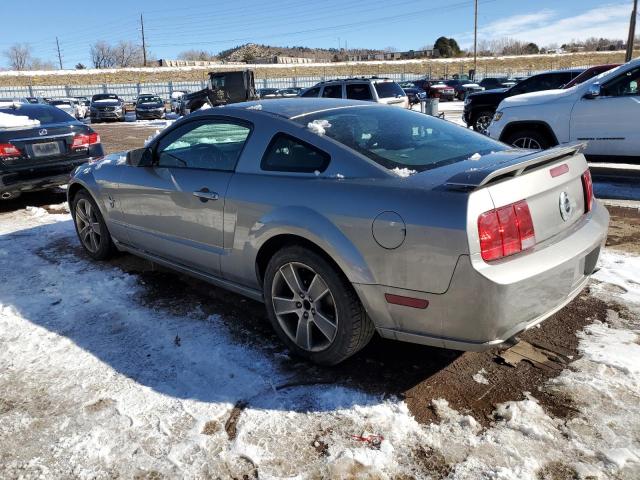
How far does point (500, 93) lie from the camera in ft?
44.2

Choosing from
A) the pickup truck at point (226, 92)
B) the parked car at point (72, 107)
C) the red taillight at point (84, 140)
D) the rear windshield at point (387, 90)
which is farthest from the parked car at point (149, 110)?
the red taillight at point (84, 140)

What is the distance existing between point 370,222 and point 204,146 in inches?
71.6

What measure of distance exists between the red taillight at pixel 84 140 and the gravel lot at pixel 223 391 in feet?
13.2

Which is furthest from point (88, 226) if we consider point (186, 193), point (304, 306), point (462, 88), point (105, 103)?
point (462, 88)

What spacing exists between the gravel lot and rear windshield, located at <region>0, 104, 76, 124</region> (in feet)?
14.7

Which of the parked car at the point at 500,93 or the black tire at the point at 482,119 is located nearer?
the parked car at the point at 500,93

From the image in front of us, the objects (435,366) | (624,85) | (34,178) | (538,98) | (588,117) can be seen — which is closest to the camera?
(435,366)

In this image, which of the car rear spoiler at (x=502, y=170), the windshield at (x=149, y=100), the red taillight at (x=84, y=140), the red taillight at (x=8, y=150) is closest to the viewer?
the car rear spoiler at (x=502, y=170)

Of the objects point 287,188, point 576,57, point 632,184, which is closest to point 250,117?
point 287,188

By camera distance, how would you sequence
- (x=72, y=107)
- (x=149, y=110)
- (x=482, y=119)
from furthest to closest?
1. (x=72, y=107)
2. (x=149, y=110)
3. (x=482, y=119)

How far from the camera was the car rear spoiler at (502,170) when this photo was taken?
2.42m

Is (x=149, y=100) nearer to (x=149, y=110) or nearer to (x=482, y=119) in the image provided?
(x=149, y=110)

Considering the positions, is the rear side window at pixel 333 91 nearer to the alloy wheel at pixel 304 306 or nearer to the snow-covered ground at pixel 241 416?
the snow-covered ground at pixel 241 416

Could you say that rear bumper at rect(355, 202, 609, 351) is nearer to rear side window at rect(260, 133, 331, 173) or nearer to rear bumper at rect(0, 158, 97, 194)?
rear side window at rect(260, 133, 331, 173)
